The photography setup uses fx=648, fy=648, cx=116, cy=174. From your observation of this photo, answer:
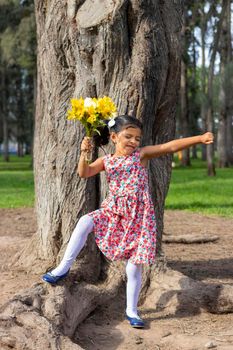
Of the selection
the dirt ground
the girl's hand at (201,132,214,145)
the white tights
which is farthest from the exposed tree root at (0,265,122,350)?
the girl's hand at (201,132,214,145)

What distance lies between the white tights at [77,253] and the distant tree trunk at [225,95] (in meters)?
31.9

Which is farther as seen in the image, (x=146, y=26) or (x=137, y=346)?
(x=146, y=26)

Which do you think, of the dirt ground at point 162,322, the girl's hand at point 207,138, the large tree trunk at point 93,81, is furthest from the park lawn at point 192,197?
the girl's hand at point 207,138

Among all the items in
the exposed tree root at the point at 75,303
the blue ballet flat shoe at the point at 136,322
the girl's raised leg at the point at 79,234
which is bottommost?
the blue ballet flat shoe at the point at 136,322

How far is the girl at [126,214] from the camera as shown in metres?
5.29

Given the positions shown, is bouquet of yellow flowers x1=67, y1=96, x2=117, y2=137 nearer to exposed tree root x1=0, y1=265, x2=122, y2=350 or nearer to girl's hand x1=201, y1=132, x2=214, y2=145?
girl's hand x1=201, y1=132, x2=214, y2=145

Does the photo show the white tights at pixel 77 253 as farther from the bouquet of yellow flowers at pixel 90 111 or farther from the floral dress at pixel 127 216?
the bouquet of yellow flowers at pixel 90 111

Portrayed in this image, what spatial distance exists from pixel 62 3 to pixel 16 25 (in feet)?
93.6

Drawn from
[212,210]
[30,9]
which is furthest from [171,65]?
[30,9]

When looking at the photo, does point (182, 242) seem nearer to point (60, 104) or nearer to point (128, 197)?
point (60, 104)

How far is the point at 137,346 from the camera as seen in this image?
16.4ft

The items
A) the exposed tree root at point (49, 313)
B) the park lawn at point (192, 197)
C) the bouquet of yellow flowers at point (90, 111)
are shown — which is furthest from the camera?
the park lawn at point (192, 197)

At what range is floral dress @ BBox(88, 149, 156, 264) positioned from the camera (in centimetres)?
531

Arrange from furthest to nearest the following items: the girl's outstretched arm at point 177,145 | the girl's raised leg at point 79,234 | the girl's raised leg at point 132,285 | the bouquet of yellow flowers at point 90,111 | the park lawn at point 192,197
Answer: the park lawn at point 192,197, the girl's raised leg at point 132,285, the girl's raised leg at point 79,234, the girl's outstretched arm at point 177,145, the bouquet of yellow flowers at point 90,111
